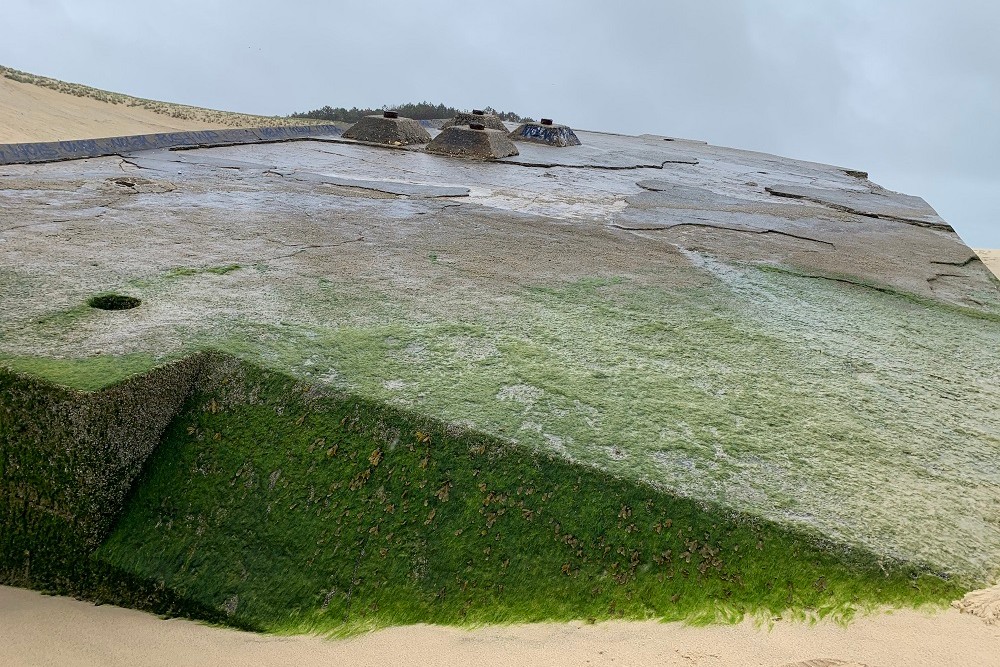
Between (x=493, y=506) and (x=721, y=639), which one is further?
(x=493, y=506)

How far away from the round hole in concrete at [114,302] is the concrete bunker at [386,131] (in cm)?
696

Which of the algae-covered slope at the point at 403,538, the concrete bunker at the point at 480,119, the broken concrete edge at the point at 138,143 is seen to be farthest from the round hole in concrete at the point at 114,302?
the concrete bunker at the point at 480,119

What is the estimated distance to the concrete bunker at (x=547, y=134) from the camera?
11.3 m

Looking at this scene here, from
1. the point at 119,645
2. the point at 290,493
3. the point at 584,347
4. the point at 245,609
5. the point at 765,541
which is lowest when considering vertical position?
the point at 119,645

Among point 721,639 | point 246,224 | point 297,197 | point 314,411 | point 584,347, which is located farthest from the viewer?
point 297,197

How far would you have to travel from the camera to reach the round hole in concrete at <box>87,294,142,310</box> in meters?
2.65

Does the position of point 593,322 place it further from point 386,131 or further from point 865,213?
point 386,131

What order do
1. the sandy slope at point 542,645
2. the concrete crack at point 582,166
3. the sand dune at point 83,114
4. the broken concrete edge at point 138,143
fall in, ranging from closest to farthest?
1. the sandy slope at point 542,645
2. the broken concrete edge at point 138,143
3. the concrete crack at point 582,166
4. the sand dune at point 83,114

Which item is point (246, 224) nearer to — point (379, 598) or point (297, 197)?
point (297, 197)

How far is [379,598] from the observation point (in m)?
1.87

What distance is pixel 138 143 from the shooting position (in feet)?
22.9

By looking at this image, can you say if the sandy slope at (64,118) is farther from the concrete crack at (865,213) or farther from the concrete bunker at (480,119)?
the concrete crack at (865,213)

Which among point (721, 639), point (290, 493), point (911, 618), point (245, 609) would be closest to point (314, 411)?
point (290, 493)

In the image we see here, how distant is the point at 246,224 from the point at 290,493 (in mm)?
2387
